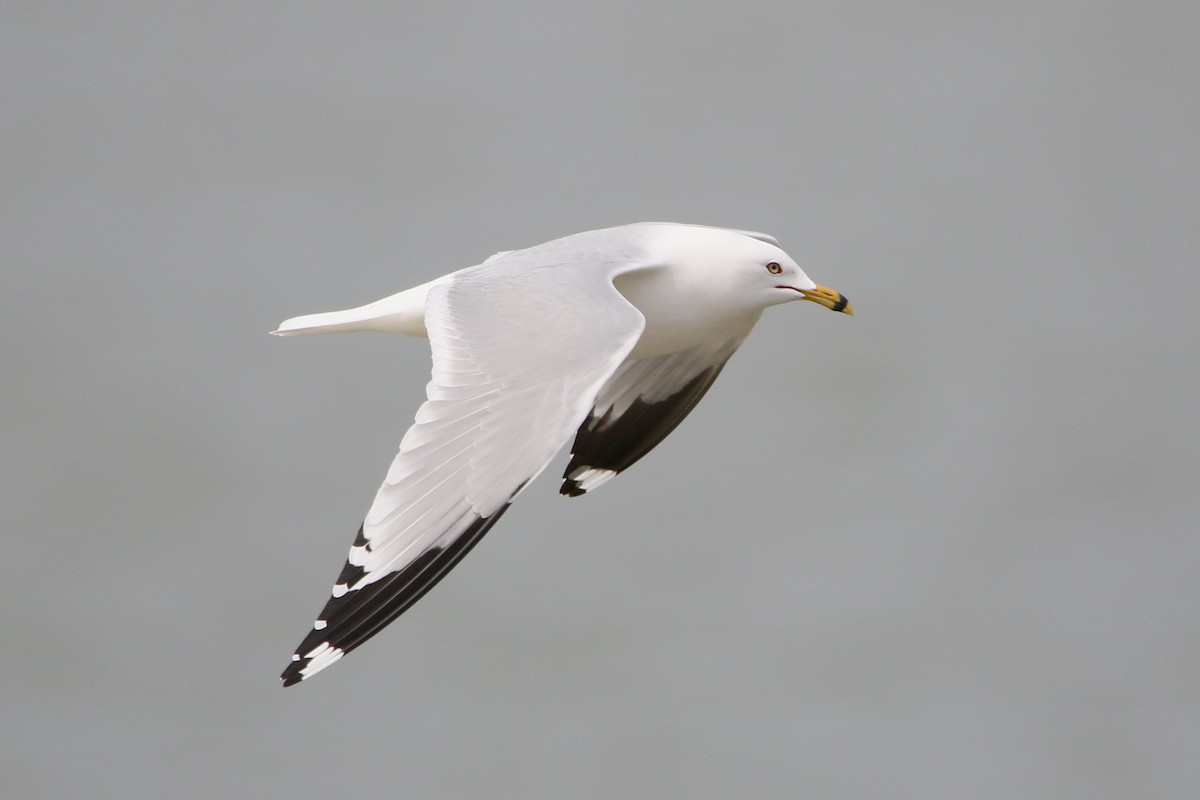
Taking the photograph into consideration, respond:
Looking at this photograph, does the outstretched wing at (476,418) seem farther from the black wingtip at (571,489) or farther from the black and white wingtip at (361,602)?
the black wingtip at (571,489)

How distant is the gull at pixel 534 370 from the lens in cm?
323

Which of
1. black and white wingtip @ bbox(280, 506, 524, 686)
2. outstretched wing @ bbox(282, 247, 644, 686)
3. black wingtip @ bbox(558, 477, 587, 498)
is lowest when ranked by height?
black wingtip @ bbox(558, 477, 587, 498)

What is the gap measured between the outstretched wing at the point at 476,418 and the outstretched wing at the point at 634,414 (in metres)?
0.81

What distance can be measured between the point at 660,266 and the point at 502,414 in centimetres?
79

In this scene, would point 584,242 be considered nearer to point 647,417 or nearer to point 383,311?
point 383,311

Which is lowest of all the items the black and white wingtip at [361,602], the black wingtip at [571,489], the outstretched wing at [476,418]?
the black wingtip at [571,489]

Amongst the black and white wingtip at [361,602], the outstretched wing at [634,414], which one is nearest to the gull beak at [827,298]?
the outstretched wing at [634,414]

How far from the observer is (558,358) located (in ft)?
11.7

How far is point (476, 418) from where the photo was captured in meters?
3.48

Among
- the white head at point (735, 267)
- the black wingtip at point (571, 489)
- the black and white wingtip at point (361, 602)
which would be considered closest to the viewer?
the black and white wingtip at point (361, 602)

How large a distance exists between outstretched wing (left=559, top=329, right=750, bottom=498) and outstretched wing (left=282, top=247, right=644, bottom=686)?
806 millimetres

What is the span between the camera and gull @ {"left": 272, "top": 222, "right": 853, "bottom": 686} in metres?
3.23

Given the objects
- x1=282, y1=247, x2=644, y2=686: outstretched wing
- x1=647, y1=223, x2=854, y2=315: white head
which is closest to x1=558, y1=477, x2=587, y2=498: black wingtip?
x1=647, y1=223, x2=854, y2=315: white head

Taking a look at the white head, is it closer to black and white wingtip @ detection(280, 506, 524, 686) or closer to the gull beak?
the gull beak
